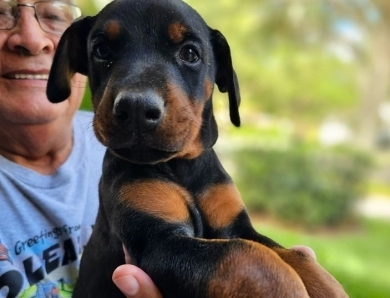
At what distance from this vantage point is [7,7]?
2.03 m

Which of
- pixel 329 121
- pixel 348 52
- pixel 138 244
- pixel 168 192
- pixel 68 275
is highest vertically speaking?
pixel 348 52

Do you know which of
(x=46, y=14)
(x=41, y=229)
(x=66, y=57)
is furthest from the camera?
(x=46, y=14)

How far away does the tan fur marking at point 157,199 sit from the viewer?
154cm

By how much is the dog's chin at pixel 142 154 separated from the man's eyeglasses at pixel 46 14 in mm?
786

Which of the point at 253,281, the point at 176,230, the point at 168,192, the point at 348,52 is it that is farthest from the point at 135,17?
the point at 348,52

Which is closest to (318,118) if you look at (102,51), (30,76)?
(30,76)

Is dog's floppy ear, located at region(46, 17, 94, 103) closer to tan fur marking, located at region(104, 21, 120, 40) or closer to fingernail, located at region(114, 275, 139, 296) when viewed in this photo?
tan fur marking, located at region(104, 21, 120, 40)

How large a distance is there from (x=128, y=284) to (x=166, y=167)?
390 millimetres

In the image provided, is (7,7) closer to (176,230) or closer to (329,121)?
(176,230)

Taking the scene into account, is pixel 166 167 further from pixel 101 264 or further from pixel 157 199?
pixel 101 264

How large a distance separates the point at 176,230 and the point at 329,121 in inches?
285

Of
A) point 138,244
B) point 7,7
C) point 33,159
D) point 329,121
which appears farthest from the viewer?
point 329,121

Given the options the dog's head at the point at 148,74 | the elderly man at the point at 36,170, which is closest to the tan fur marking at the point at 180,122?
the dog's head at the point at 148,74

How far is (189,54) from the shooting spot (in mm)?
1718
